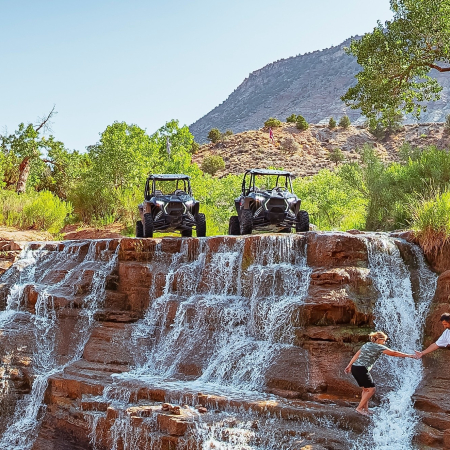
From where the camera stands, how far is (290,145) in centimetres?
6059

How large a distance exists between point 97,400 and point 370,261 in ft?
18.7

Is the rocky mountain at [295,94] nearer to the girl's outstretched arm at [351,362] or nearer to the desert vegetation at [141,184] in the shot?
the desert vegetation at [141,184]

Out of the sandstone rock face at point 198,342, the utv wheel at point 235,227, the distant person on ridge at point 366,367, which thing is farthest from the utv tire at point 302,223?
the distant person on ridge at point 366,367

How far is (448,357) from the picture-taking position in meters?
8.59

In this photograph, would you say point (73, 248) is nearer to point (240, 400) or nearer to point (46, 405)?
point (46, 405)

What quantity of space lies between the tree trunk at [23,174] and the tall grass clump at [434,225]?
23.5 meters

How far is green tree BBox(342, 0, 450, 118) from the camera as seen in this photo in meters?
16.0

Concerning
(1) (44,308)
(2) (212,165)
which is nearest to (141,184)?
(1) (44,308)

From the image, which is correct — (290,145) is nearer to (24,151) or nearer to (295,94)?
(24,151)

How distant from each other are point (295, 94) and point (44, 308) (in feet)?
361

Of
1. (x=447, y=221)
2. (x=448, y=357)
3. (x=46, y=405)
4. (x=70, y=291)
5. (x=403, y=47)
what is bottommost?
(x=46, y=405)

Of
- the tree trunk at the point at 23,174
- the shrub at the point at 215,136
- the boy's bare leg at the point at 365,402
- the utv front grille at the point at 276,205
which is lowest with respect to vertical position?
the boy's bare leg at the point at 365,402

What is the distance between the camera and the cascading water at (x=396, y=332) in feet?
24.7

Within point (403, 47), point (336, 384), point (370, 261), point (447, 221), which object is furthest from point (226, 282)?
point (403, 47)
